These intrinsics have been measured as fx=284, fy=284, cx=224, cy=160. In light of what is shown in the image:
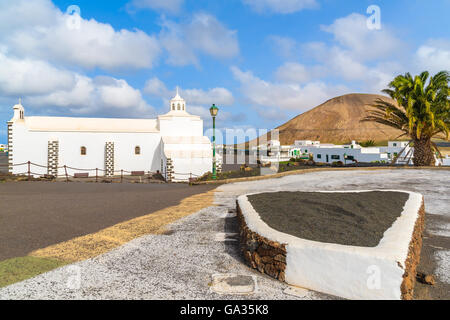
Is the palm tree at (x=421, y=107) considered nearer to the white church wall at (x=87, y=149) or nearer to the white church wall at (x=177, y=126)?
the white church wall at (x=177, y=126)

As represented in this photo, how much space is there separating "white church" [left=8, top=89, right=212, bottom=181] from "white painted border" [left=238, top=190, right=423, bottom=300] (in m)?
21.0

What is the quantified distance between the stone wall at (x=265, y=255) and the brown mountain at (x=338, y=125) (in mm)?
133632

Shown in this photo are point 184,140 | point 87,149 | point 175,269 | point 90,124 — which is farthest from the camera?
point 90,124

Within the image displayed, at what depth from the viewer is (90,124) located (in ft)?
98.6

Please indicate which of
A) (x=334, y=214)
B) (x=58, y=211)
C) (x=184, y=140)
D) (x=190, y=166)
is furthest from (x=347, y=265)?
(x=184, y=140)

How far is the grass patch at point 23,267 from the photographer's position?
13.7 feet

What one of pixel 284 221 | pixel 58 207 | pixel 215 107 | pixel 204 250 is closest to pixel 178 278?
pixel 204 250

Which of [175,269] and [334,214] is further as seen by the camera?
[334,214]

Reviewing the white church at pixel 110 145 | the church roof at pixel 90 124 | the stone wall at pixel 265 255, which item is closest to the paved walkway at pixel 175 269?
the stone wall at pixel 265 255

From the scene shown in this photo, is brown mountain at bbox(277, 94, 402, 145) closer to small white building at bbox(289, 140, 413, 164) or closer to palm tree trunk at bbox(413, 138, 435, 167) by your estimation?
small white building at bbox(289, 140, 413, 164)

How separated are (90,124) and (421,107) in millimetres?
29657

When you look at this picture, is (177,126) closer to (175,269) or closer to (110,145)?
(110,145)
